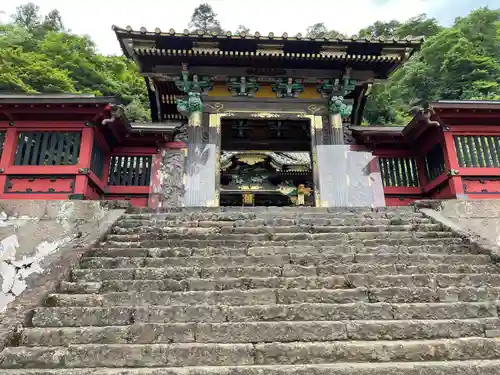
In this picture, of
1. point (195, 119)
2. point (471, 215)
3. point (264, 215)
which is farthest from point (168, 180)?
point (471, 215)

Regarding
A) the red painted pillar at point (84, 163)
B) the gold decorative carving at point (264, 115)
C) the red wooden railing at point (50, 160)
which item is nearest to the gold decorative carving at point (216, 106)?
the gold decorative carving at point (264, 115)

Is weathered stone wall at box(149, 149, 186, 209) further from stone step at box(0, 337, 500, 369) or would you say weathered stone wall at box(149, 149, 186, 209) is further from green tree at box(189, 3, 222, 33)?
green tree at box(189, 3, 222, 33)

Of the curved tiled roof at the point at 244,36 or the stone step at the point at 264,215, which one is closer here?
the stone step at the point at 264,215

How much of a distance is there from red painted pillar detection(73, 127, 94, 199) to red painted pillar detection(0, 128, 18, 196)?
147 centimetres

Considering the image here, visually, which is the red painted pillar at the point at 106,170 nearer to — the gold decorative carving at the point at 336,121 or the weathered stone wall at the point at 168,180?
the weathered stone wall at the point at 168,180

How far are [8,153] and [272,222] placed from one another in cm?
623

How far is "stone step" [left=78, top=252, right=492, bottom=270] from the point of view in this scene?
462 cm

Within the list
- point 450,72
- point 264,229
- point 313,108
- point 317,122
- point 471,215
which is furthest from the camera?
point 450,72

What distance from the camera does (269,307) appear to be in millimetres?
3639

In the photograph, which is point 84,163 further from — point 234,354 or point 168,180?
point 234,354

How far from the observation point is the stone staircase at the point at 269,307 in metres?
3.04

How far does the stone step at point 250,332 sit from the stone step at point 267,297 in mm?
451

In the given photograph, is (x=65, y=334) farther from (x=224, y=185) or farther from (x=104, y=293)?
(x=224, y=185)

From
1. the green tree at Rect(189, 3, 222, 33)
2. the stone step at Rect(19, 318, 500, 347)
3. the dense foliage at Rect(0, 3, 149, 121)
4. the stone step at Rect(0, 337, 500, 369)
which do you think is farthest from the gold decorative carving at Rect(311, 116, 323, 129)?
the green tree at Rect(189, 3, 222, 33)
